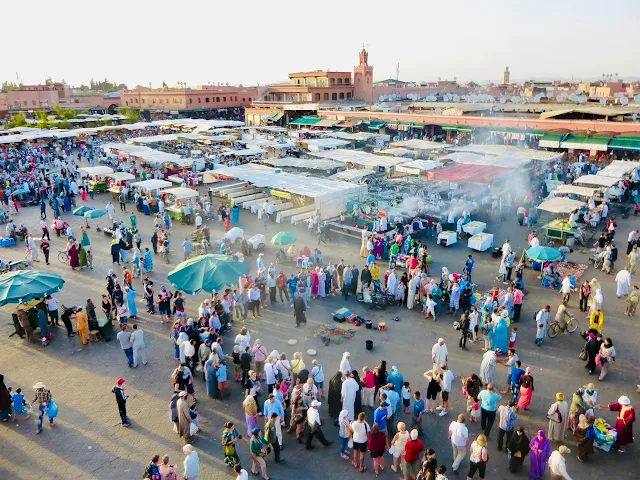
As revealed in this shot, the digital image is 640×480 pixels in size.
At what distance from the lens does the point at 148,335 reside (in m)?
11.6

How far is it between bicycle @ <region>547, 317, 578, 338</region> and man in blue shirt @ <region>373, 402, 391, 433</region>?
5.76 meters

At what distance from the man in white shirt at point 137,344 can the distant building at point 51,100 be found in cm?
7771

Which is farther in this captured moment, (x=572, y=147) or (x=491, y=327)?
(x=572, y=147)

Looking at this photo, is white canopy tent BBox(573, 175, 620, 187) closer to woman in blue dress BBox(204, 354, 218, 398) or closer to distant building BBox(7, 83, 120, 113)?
woman in blue dress BBox(204, 354, 218, 398)

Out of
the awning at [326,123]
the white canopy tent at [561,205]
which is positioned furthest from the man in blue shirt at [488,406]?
the awning at [326,123]

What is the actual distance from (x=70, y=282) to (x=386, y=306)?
31.9 feet

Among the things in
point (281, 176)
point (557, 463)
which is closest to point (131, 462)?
point (557, 463)

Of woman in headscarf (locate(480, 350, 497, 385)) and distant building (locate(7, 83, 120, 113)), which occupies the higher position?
distant building (locate(7, 83, 120, 113))

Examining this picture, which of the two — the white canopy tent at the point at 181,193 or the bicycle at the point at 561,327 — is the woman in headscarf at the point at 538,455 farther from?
the white canopy tent at the point at 181,193

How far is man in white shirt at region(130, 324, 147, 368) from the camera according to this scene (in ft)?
32.6

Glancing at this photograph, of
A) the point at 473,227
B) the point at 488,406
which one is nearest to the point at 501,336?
the point at 488,406

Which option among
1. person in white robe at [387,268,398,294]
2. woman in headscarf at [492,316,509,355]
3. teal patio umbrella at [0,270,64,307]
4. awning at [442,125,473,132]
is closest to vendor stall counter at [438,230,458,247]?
person in white robe at [387,268,398,294]

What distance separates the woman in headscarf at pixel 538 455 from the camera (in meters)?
6.80

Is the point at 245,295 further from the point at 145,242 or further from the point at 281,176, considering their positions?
the point at 281,176
